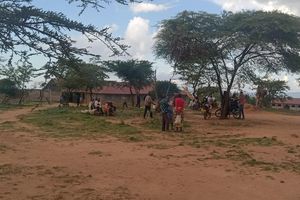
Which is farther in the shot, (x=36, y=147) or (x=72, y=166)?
(x=36, y=147)

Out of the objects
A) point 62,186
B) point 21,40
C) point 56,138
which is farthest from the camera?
point 56,138

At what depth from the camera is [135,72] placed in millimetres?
55531

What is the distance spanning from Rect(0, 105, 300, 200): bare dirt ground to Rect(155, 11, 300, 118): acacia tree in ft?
35.8

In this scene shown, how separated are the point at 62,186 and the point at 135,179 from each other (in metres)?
1.56

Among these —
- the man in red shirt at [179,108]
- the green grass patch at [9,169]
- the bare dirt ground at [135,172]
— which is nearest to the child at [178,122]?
the man in red shirt at [179,108]

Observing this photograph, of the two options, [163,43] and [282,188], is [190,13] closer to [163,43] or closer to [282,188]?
[163,43]

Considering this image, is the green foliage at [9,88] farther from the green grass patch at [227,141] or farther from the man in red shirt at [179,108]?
the green grass patch at [227,141]

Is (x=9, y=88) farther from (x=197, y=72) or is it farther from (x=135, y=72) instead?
(x=197, y=72)

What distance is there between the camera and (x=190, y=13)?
90.1ft

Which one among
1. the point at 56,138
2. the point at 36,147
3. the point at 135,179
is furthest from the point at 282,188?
the point at 56,138

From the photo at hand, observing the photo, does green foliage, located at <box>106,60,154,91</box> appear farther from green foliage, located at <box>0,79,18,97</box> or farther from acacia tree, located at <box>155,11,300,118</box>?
acacia tree, located at <box>155,11,300,118</box>

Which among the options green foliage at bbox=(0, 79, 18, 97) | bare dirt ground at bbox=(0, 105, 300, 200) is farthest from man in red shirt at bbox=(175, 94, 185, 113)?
green foliage at bbox=(0, 79, 18, 97)

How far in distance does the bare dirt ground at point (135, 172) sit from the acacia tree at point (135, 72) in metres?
38.4

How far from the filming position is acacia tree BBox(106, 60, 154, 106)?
54.9 metres
